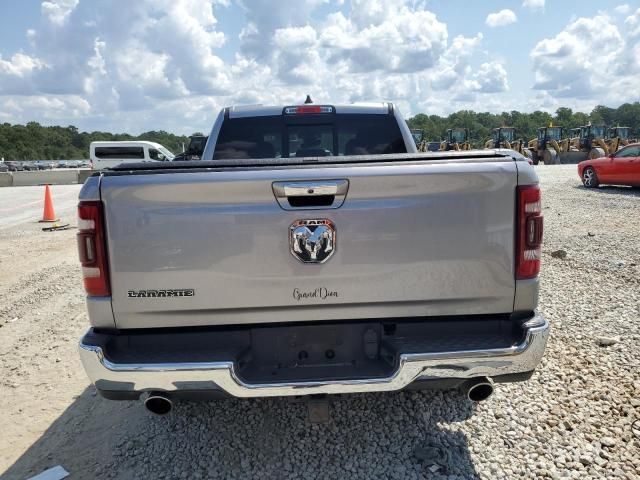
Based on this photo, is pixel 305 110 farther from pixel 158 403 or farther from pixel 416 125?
pixel 416 125

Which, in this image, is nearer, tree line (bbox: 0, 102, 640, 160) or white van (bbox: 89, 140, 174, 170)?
white van (bbox: 89, 140, 174, 170)

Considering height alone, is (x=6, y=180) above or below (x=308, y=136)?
below

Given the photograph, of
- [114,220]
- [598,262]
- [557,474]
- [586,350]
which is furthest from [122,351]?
[598,262]

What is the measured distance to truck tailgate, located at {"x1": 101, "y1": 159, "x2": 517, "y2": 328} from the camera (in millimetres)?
2514

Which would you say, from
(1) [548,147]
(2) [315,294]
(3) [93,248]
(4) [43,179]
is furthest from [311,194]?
(1) [548,147]

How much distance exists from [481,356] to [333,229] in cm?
97

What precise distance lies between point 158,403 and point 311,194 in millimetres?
1353

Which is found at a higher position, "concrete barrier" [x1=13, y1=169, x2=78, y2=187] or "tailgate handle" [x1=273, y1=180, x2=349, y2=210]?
"tailgate handle" [x1=273, y1=180, x2=349, y2=210]

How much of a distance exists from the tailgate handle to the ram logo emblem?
0.09 meters

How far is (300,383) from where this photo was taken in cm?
252

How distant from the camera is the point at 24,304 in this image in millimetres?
6508

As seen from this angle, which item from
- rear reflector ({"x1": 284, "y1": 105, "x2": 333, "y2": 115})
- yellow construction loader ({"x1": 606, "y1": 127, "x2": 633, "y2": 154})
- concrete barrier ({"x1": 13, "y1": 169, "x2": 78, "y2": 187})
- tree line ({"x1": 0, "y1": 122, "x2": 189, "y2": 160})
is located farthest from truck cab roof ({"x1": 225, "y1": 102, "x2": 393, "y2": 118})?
tree line ({"x1": 0, "y1": 122, "x2": 189, "y2": 160})

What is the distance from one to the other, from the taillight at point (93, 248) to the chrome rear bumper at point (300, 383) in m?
0.31

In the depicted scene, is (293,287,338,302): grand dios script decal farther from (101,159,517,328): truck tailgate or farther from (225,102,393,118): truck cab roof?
(225,102,393,118): truck cab roof
